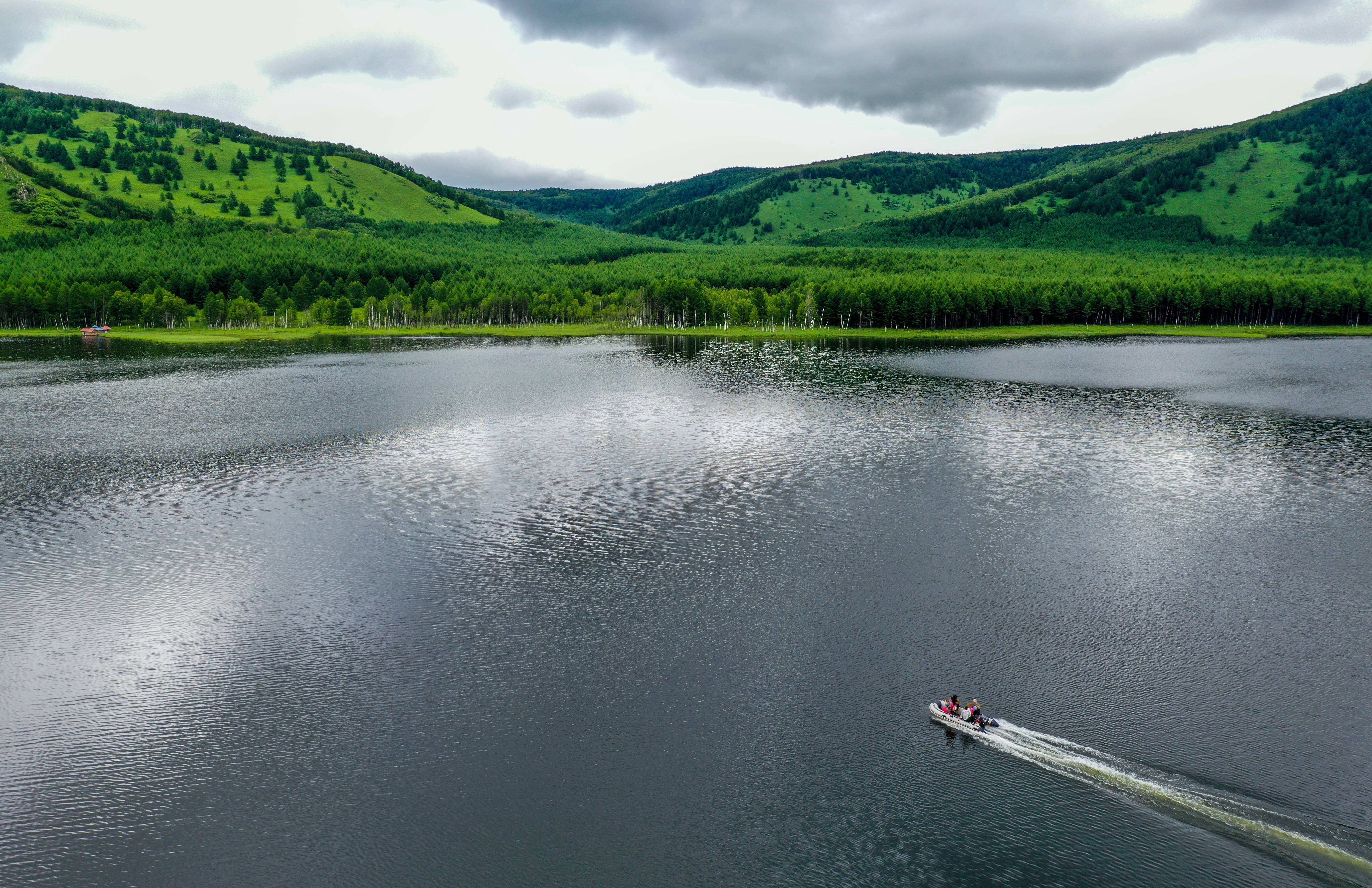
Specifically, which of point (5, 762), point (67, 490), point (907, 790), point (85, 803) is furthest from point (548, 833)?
point (67, 490)

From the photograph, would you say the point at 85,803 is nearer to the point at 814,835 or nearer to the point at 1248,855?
the point at 814,835

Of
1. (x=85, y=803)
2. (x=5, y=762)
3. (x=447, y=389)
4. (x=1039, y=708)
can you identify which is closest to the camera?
(x=85, y=803)

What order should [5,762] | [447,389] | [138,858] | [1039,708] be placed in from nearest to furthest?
[138,858] < [5,762] < [1039,708] < [447,389]

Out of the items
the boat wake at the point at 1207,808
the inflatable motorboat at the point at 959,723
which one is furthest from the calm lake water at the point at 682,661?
the inflatable motorboat at the point at 959,723

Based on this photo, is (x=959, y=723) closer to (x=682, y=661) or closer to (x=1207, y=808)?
(x=1207, y=808)

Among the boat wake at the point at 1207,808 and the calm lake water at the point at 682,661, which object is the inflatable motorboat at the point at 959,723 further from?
the calm lake water at the point at 682,661

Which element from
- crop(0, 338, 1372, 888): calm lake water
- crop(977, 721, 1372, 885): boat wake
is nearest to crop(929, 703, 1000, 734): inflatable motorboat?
crop(977, 721, 1372, 885): boat wake

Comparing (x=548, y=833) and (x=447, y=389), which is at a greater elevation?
(x=447, y=389)
